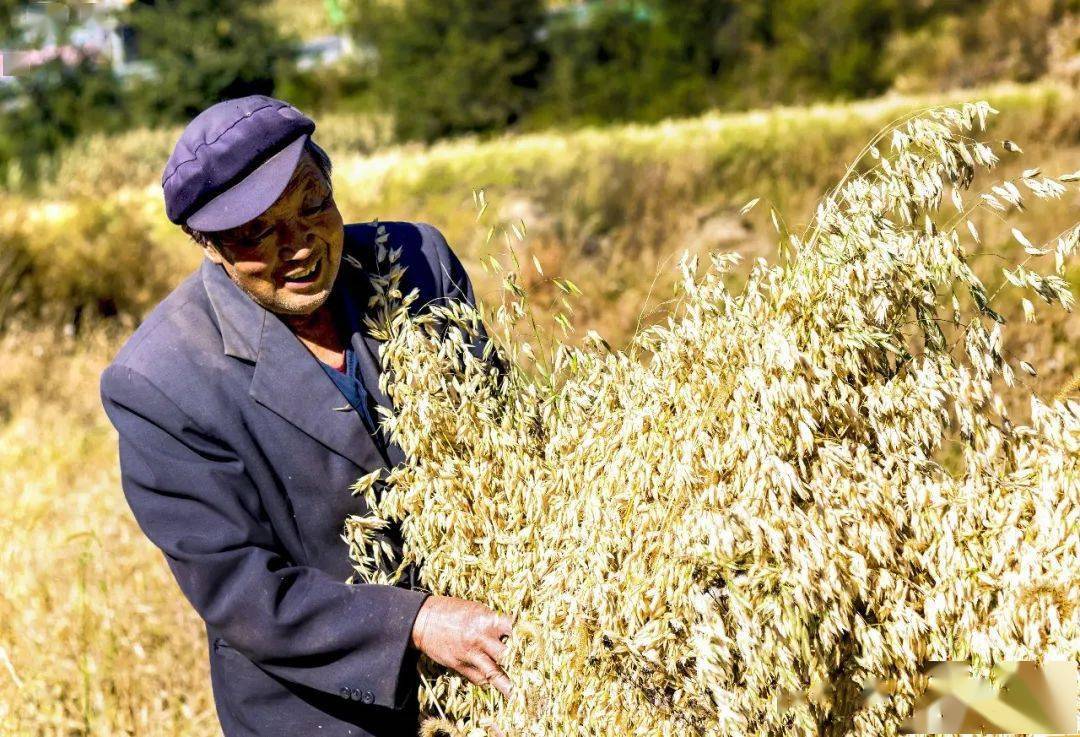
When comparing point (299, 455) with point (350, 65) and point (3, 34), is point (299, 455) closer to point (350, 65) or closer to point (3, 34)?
point (3, 34)

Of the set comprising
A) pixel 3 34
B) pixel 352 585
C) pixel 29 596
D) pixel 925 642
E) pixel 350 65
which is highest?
pixel 925 642

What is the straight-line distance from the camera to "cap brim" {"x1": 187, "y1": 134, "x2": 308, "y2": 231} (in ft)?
5.96

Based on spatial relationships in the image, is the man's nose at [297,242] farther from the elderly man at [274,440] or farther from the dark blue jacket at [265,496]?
the dark blue jacket at [265,496]

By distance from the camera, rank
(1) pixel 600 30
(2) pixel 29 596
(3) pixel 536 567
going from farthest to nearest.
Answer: (1) pixel 600 30
(2) pixel 29 596
(3) pixel 536 567

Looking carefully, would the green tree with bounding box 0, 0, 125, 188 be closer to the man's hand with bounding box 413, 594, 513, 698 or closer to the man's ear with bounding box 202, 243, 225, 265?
the man's ear with bounding box 202, 243, 225, 265

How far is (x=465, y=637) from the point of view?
171 centimetres

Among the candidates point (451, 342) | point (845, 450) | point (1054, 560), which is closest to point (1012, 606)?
point (1054, 560)

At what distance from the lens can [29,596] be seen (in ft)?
12.0

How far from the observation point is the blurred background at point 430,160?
3.55m

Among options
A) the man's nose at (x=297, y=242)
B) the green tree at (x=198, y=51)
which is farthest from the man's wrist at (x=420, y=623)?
the green tree at (x=198, y=51)

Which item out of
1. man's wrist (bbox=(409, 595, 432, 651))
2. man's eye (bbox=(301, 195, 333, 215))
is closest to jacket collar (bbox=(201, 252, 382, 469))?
man's eye (bbox=(301, 195, 333, 215))

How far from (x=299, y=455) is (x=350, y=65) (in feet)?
78.5

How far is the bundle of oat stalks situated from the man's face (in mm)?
675

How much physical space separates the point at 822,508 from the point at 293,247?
1.02 m
